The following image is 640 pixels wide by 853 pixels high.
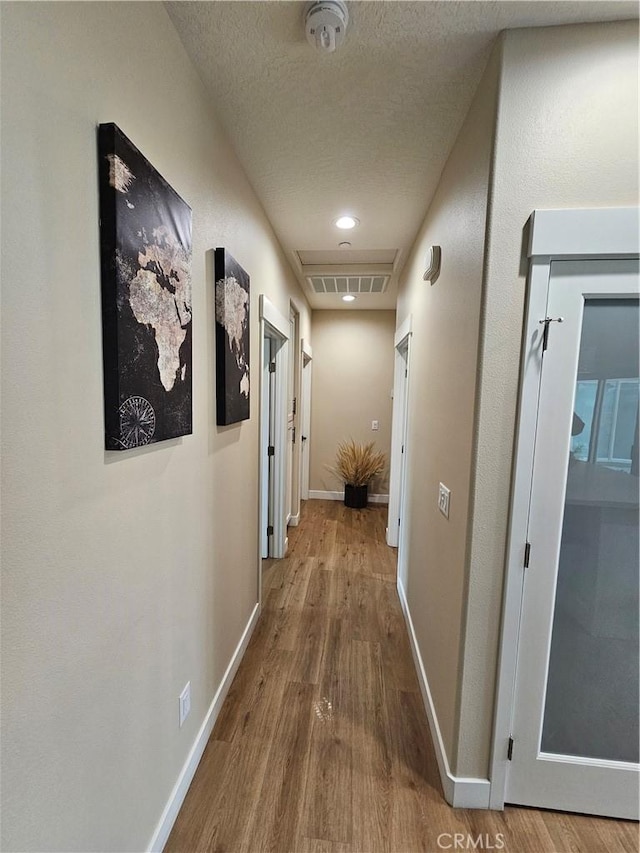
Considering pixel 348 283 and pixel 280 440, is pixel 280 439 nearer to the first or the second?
pixel 280 440

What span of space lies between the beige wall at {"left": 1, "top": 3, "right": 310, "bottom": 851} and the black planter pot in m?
3.60

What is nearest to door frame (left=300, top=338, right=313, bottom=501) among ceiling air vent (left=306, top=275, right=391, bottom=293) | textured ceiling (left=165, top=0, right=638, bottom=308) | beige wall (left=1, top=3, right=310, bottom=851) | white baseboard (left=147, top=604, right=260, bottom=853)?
ceiling air vent (left=306, top=275, right=391, bottom=293)

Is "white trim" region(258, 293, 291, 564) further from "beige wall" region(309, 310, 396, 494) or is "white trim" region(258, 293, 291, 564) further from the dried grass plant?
"beige wall" region(309, 310, 396, 494)

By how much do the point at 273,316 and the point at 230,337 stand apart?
3.27ft

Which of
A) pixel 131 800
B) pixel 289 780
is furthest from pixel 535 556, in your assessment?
pixel 131 800

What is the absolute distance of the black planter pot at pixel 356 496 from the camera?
16.0 ft

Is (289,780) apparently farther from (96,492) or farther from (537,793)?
(96,492)

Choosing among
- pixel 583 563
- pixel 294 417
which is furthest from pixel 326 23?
pixel 294 417

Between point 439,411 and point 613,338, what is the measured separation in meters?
0.73

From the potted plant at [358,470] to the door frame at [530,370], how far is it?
3.54m

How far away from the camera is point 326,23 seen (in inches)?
43.6

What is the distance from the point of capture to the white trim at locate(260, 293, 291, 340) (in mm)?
2328

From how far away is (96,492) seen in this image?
89 centimetres
